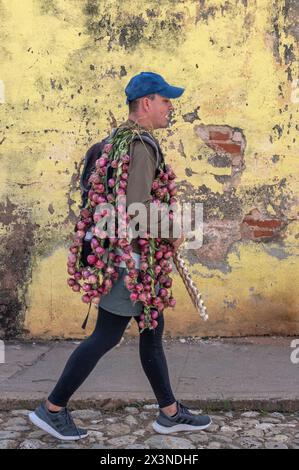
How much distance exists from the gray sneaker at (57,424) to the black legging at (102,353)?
0.06 metres

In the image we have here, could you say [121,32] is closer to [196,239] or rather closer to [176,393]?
[196,239]

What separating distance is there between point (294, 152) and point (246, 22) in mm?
964

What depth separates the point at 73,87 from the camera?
5.46 metres

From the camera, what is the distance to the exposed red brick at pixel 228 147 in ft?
18.0

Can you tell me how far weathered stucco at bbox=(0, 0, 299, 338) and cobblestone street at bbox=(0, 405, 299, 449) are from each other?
1342 mm

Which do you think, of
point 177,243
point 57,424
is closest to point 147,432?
point 57,424

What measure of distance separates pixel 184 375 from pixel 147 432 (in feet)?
2.75

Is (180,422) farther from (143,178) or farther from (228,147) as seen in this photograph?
(228,147)

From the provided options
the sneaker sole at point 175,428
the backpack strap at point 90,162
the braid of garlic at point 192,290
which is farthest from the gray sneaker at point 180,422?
the backpack strap at point 90,162

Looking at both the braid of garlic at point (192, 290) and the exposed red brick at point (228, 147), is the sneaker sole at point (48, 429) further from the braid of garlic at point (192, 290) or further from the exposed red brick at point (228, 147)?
the exposed red brick at point (228, 147)

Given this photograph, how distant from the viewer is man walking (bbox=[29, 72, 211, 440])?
3.61 meters

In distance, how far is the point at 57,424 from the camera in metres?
3.83

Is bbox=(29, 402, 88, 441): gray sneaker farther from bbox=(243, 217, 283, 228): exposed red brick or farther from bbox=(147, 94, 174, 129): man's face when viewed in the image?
bbox=(243, 217, 283, 228): exposed red brick
